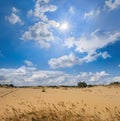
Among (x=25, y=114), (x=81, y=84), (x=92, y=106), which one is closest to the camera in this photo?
→ (x=25, y=114)

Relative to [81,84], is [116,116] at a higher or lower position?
lower

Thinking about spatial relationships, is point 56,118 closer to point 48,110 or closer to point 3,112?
point 48,110

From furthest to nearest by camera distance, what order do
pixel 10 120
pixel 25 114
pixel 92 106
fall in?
pixel 92 106 < pixel 25 114 < pixel 10 120

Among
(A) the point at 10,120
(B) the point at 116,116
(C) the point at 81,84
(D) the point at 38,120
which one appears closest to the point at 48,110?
(D) the point at 38,120

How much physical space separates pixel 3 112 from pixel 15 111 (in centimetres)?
88

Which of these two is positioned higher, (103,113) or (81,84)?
(81,84)

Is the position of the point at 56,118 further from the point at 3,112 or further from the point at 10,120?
the point at 3,112

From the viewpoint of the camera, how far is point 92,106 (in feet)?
64.5

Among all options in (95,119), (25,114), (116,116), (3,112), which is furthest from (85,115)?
(3,112)

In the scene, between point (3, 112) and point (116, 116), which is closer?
point (116, 116)

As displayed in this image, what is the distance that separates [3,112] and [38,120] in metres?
2.85

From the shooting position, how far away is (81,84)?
5291 centimetres

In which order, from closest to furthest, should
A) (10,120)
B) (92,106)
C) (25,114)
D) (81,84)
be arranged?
1. (10,120)
2. (25,114)
3. (92,106)
4. (81,84)

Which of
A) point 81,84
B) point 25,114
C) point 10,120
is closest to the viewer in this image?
point 10,120
